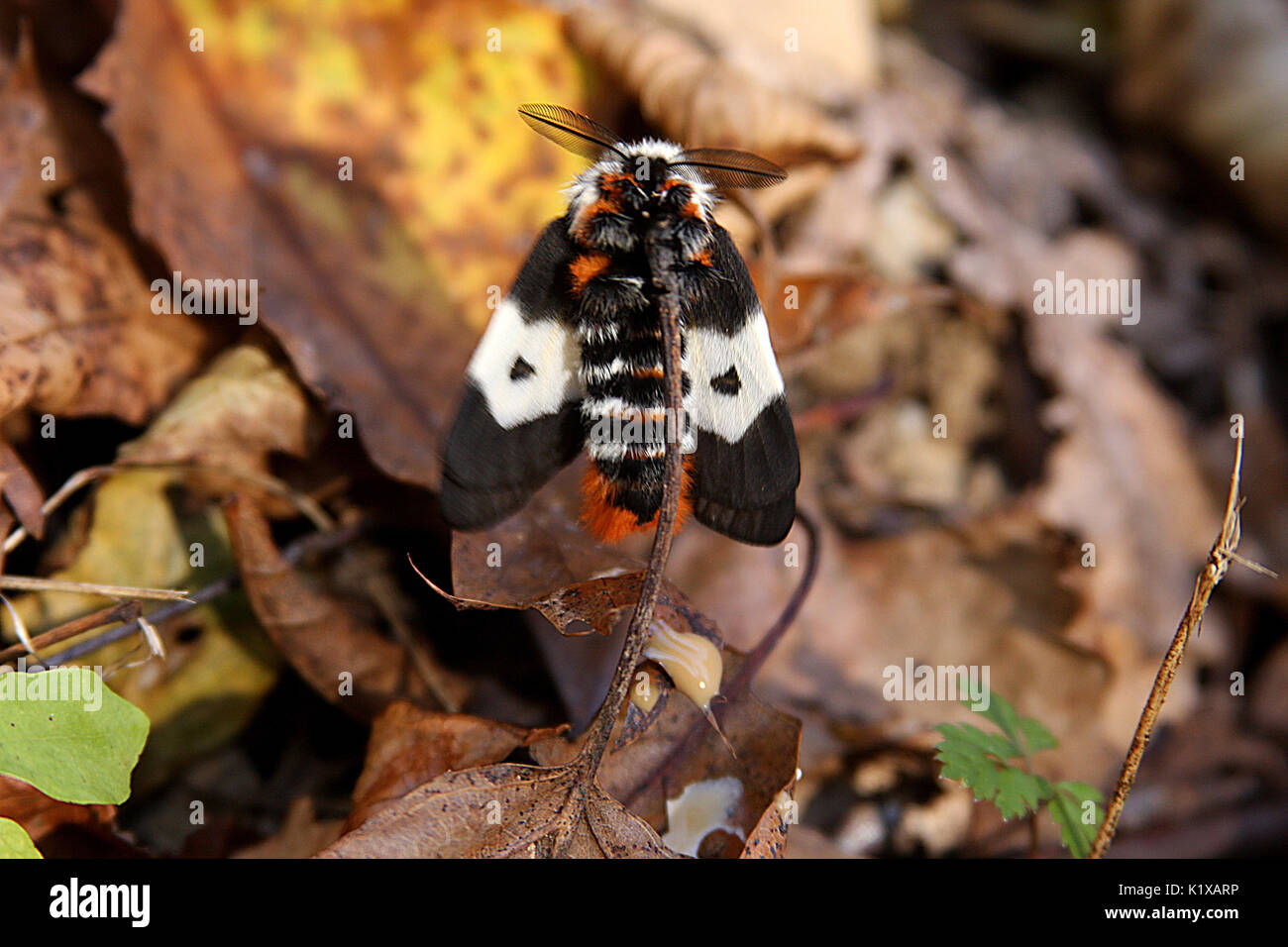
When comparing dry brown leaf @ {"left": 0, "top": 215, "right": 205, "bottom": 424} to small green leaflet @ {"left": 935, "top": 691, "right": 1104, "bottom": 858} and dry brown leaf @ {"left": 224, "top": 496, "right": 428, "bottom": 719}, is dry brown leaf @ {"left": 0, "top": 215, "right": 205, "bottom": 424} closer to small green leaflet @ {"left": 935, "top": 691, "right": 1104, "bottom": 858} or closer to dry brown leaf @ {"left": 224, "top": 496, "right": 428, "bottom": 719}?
dry brown leaf @ {"left": 224, "top": 496, "right": 428, "bottom": 719}

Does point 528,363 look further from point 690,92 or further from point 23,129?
point 23,129

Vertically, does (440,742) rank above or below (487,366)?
below

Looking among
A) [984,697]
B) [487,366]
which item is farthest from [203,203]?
[984,697]

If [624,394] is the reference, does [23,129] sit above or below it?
above

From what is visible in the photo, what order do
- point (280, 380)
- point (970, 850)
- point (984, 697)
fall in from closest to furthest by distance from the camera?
1. point (984, 697)
2. point (280, 380)
3. point (970, 850)

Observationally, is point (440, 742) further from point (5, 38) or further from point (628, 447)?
point (5, 38)

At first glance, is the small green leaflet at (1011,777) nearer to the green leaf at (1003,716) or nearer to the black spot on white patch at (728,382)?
the green leaf at (1003,716)

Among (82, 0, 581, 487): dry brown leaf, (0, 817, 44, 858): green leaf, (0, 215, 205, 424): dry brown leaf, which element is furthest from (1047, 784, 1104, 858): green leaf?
(0, 215, 205, 424): dry brown leaf

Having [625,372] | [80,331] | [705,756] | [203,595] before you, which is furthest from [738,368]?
[80,331]
